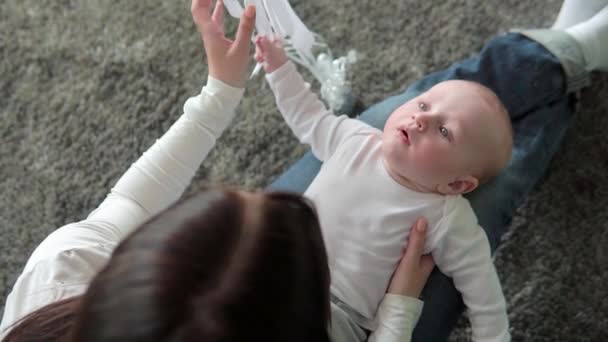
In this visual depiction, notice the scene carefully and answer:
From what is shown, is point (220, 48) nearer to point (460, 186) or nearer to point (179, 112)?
point (460, 186)

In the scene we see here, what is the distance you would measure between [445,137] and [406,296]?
21 cm

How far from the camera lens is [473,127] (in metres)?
A: 0.81

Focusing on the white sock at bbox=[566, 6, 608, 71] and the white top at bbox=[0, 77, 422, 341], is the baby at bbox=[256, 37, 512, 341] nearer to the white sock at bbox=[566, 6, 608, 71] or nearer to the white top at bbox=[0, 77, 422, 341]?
the white top at bbox=[0, 77, 422, 341]

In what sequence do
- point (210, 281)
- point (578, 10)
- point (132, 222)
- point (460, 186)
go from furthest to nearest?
point (578, 10), point (460, 186), point (132, 222), point (210, 281)

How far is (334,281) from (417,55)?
0.53m

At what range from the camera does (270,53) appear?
903 millimetres

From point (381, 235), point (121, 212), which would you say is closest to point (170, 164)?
point (121, 212)

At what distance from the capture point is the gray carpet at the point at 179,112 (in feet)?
3.43

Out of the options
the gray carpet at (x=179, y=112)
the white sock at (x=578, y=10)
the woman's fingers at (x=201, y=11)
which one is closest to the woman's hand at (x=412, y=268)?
the gray carpet at (x=179, y=112)

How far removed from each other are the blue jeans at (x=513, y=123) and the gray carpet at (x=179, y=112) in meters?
0.15

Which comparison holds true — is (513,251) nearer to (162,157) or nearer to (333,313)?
(333,313)

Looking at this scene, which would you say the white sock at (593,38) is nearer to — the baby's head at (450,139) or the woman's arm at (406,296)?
the baby's head at (450,139)

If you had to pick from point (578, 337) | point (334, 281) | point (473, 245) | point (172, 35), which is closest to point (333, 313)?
point (334, 281)

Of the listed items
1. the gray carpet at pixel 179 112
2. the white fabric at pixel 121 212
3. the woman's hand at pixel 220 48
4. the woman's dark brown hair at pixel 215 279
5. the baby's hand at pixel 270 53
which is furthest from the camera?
the gray carpet at pixel 179 112
